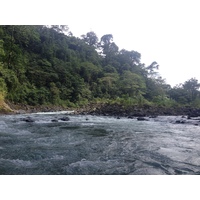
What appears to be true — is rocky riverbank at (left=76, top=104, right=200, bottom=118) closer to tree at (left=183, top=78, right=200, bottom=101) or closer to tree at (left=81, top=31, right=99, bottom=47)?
tree at (left=183, top=78, right=200, bottom=101)

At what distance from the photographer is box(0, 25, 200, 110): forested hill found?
56.6 ft

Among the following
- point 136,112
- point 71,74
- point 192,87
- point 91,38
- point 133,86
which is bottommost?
point 136,112

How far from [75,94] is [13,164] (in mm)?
19195

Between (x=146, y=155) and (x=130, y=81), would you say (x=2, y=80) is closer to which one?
(x=146, y=155)

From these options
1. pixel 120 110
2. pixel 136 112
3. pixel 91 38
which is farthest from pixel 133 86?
pixel 91 38

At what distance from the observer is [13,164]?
9.62 feet

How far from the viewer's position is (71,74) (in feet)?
80.2

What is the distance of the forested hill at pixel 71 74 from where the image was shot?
17250mm

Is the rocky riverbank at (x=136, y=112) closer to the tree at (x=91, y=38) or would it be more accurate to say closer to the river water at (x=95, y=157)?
the river water at (x=95, y=157)

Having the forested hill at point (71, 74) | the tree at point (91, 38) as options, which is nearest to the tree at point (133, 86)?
the forested hill at point (71, 74)

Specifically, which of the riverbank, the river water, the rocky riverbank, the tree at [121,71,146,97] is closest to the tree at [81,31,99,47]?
the tree at [121,71,146,97]

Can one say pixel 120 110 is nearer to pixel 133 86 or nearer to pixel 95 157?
pixel 95 157

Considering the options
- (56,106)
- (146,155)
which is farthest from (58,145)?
(56,106)

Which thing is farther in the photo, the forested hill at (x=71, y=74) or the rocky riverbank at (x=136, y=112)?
→ the forested hill at (x=71, y=74)
